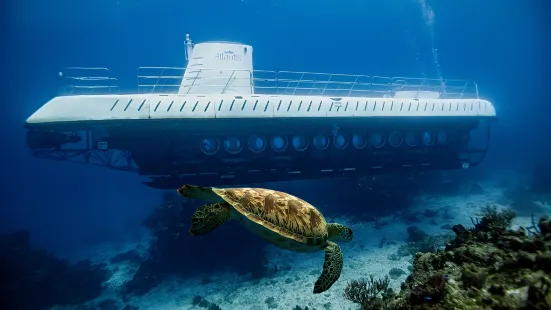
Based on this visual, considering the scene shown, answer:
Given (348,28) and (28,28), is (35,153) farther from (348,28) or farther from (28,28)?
(348,28)

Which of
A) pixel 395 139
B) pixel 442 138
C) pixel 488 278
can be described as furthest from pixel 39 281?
pixel 442 138

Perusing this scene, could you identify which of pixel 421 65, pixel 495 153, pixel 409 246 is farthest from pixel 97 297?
pixel 421 65

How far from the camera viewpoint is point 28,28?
170 ft

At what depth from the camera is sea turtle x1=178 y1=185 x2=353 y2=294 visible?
9.55ft

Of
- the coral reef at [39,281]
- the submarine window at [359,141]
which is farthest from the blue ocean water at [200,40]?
the submarine window at [359,141]

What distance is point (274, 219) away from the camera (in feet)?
10.2

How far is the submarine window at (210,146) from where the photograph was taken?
8.93m

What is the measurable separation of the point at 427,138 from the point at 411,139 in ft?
2.86

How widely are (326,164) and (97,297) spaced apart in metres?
10.5

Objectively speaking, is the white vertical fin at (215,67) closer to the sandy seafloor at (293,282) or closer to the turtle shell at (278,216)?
the sandy seafloor at (293,282)

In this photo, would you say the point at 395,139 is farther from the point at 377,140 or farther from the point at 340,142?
the point at 340,142

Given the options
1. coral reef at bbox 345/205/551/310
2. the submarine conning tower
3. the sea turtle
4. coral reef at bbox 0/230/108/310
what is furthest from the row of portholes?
coral reef at bbox 0/230/108/310

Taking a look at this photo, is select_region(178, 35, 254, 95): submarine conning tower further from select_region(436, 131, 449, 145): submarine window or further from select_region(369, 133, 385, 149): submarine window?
select_region(436, 131, 449, 145): submarine window

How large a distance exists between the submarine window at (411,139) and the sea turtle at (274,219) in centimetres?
906
